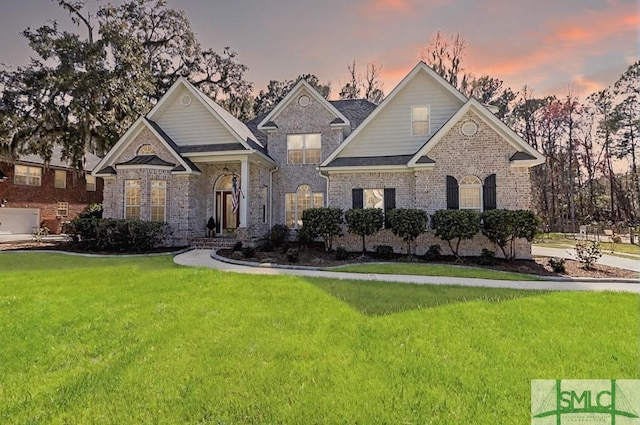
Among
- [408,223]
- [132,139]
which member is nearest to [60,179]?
[132,139]

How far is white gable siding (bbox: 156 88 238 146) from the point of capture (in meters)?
17.0

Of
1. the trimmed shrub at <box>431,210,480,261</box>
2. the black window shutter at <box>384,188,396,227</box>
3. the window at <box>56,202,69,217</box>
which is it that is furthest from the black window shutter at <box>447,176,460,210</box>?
the window at <box>56,202,69,217</box>

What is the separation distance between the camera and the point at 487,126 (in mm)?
12914

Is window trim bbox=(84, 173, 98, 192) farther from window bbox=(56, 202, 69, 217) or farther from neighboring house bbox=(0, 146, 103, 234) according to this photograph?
window bbox=(56, 202, 69, 217)

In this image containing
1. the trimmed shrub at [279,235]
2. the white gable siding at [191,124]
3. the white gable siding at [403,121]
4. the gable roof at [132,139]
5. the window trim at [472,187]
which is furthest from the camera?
the white gable siding at [191,124]

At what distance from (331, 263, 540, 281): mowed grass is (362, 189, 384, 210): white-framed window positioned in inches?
154

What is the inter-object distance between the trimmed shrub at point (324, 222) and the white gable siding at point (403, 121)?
10.1 ft

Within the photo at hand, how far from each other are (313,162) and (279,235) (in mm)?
4530

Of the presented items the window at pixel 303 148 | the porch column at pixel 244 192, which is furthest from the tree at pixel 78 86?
the window at pixel 303 148

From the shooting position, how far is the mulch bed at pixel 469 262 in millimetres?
9844

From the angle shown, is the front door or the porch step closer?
the porch step

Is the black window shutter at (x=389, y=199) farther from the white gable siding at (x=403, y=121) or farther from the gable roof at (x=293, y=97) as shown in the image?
the gable roof at (x=293, y=97)

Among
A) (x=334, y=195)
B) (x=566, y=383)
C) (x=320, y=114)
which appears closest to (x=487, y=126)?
(x=334, y=195)

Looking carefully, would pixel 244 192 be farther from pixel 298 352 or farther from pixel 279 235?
pixel 298 352
